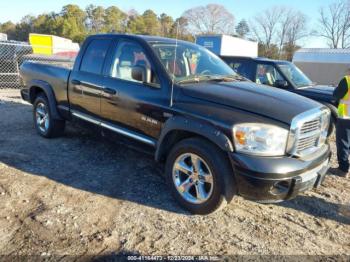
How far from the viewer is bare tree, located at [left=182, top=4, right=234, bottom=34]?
213ft

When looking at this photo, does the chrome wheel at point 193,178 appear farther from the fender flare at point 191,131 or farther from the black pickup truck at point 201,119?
the fender flare at point 191,131

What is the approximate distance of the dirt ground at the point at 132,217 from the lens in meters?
3.16

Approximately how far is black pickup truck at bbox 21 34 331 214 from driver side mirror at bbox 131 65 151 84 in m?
0.01

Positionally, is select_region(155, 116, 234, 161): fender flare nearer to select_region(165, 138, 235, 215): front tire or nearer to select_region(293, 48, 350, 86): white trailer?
select_region(165, 138, 235, 215): front tire

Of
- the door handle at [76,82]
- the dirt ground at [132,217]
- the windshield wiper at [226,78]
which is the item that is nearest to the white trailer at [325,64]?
the dirt ground at [132,217]

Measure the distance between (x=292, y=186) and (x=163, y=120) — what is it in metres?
1.58

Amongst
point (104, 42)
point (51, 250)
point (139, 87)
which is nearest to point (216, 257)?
point (51, 250)

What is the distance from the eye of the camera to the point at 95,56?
503 cm

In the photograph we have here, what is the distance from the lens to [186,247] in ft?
10.4

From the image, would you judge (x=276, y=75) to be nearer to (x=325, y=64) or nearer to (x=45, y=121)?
(x=45, y=121)

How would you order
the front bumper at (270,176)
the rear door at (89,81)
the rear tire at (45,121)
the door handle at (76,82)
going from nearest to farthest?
the front bumper at (270,176), the rear door at (89,81), the door handle at (76,82), the rear tire at (45,121)

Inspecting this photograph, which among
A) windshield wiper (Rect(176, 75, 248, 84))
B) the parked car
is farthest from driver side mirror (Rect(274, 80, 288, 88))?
windshield wiper (Rect(176, 75, 248, 84))

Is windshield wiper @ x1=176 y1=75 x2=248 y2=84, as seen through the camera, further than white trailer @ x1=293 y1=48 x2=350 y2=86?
No

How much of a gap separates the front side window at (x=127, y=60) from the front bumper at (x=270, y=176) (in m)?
1.82
